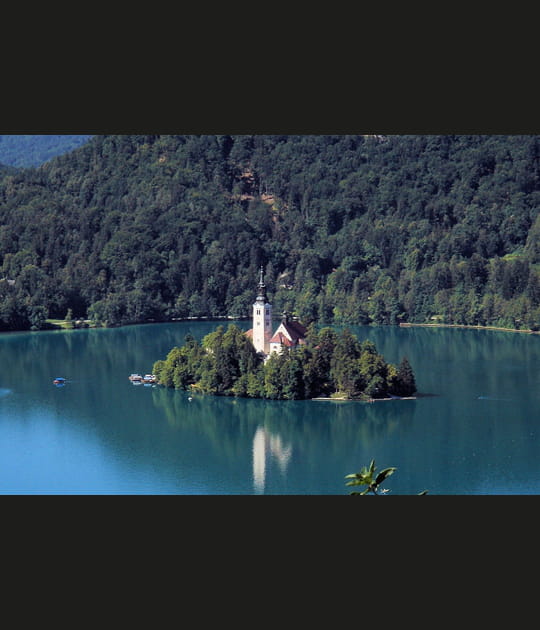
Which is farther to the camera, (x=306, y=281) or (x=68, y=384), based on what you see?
(x=306, y=281)

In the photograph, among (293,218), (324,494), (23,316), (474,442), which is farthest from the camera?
(293,218)

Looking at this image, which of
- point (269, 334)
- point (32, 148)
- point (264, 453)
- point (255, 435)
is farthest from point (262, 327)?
point (32, 148)

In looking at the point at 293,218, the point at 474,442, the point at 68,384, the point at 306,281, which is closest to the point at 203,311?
the point at 306,281

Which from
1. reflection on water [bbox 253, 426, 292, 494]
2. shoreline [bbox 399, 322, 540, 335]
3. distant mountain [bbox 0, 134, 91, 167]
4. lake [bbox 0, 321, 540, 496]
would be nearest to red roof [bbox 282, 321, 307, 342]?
lake [bbox 0, 321, 540, 496]

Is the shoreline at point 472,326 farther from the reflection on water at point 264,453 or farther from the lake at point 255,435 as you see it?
the reflection on water at point 264,453

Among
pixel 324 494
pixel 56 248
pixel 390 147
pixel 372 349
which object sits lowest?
pixel 324 494

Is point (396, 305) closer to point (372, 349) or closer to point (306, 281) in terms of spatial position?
point (306, 281)
